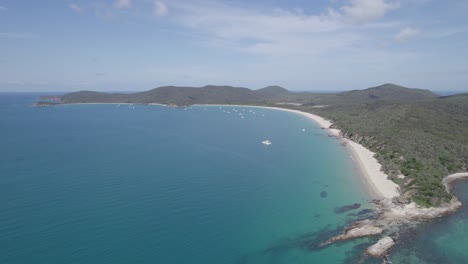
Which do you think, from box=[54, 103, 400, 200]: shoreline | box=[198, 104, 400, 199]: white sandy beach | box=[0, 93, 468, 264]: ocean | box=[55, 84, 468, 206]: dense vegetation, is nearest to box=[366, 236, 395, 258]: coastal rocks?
box=[0, 93, 468, 264]: ocean

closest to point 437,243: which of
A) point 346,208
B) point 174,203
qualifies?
point 346,208

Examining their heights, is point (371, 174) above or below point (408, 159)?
below

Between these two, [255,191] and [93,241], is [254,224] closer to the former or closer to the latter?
[255,191]

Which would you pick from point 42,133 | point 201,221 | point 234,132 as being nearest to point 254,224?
point 201,221

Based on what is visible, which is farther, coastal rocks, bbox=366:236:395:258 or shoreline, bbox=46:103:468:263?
shoreline, bbox=46:103:468:263

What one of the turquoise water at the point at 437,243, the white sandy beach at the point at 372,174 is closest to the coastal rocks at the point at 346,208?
the white sandy beach at the point at 372,174

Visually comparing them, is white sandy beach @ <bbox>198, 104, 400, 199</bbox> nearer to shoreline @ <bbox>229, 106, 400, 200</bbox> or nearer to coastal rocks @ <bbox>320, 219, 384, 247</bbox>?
shoreline @ <bbox>229, 106, 400, 200</bbox>

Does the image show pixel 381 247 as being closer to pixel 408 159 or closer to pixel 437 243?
pixel 437 243
